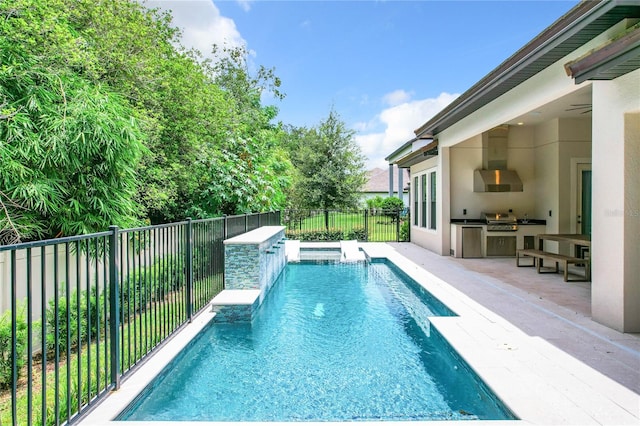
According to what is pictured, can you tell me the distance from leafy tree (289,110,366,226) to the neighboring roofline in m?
14.1

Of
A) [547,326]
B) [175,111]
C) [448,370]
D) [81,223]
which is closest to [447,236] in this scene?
[547,326]

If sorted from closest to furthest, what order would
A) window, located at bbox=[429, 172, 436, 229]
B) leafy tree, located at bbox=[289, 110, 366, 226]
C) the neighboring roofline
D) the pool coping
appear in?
the pool coping
the neighboring roofline
window, located at bbox=[429, 172, 436, 229]
leafy tree, located at bbox=[289, 110, 366, 226]

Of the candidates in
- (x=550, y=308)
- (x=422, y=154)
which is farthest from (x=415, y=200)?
(x=550, y=308)

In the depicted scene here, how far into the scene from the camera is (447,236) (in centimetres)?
1161

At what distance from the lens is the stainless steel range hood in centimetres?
1086

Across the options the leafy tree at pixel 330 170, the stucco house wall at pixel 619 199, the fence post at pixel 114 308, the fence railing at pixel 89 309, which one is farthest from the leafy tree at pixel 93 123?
the leafy tree at pixel 330 170

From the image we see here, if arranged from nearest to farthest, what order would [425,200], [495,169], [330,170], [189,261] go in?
[189,261], [495,169], [425,200], [330,170]

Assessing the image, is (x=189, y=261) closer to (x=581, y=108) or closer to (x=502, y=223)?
(x=581, y=108)

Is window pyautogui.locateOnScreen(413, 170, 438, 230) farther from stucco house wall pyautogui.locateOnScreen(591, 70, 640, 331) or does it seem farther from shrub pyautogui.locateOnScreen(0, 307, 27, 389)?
shrub pyautogui.locateOnScreen(0, 307, 27, 389)

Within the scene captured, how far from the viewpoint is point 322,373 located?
162 inches

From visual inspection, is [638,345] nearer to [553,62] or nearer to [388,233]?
[553,62]

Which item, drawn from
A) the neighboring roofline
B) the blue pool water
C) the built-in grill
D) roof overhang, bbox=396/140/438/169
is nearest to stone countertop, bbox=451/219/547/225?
the built-in grill

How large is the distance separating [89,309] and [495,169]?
36.7ft

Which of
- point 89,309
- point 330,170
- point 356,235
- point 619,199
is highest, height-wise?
point 330,170
